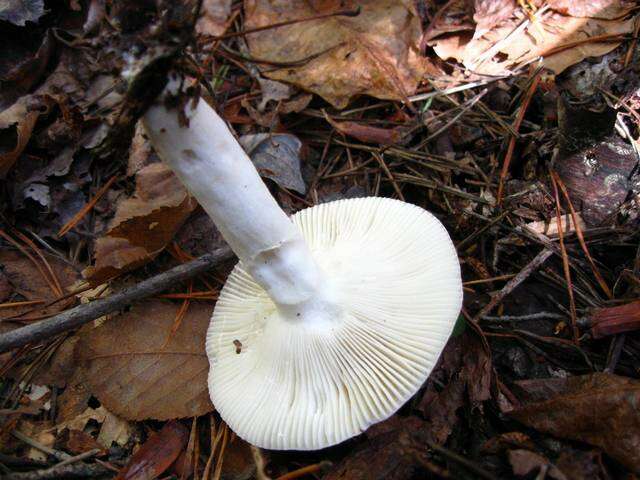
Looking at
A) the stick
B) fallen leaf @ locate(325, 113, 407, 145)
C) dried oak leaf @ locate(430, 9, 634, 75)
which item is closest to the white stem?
the stick

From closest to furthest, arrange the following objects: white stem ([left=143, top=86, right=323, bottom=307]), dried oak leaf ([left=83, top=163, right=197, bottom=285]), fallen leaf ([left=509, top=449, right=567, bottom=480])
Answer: white stem ([left=143, top=86, right=323, bottom=307]), fallen leaf ([left=509, top=449, right=567, bottom=480]), dried oak leaf ([left=83, top=163, right=197, bottom=285])

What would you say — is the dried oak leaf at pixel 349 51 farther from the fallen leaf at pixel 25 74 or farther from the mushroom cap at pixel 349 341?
the fallen leaf at pixel 25 74

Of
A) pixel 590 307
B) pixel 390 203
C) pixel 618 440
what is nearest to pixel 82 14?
pixel 390 203

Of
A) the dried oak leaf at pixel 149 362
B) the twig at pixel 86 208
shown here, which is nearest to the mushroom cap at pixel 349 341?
the dried oak leaf at pixel 149 362

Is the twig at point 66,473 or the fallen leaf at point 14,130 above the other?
the fallen leaf at point 14,130

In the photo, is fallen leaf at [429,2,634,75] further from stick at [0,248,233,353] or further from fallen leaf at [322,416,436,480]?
fallen leaf at [322,416,436,480]

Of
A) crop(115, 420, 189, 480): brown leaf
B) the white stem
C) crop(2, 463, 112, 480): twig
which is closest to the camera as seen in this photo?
the white stem
